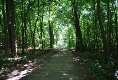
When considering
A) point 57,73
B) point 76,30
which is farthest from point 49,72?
point 76,30

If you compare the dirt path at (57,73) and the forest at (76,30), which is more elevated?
the forest at (76,30)

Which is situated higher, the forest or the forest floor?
the forest

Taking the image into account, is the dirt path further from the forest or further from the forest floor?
the forest

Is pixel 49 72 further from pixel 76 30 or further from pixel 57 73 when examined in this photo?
pixel 76 30

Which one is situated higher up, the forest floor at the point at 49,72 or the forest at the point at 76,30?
the forest at the point at 76,30

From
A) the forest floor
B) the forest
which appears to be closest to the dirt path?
the forest floor

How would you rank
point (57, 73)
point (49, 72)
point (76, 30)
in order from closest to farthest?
point (57, 73), point (49, 72), point (76, 30)

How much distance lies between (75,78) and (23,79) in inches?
109

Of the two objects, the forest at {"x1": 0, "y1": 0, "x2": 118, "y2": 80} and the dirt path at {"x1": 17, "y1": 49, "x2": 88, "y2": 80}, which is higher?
the forest at {"x1": 0, "y1": 0, "x2": 118, "y2": 80}

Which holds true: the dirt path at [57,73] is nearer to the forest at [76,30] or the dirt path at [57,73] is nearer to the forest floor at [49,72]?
the forest floor at [49,72]

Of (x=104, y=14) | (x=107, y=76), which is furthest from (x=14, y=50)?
(x=104, y=14)

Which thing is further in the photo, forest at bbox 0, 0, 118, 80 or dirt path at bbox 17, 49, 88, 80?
forest at bbox 0, 0, 118, 80

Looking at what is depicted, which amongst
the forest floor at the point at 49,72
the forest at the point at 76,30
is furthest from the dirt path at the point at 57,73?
the forest at the point at 76,30

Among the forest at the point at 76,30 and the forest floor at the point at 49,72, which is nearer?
the forest floor at the point at 49,72
